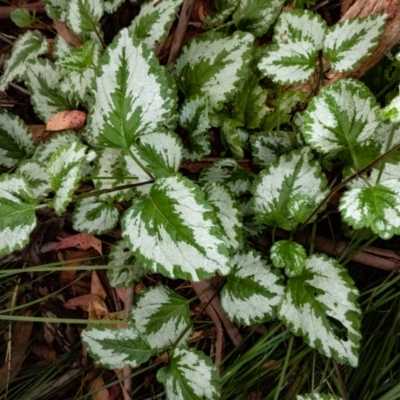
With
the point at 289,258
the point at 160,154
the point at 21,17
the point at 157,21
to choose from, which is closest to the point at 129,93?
the point at 160,154

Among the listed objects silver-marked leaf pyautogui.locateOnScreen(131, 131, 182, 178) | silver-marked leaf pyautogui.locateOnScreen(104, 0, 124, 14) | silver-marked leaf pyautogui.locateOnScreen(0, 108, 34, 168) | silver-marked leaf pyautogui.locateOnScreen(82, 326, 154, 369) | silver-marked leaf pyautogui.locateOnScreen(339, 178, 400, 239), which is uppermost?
silver-marked leaf pyautogui.locateOnScreen(339, 178, 400, 239)

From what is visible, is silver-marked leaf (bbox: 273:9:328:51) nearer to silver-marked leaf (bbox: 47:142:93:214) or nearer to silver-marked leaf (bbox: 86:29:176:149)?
silver-marked leaf (bbox: 86:29:176:149)

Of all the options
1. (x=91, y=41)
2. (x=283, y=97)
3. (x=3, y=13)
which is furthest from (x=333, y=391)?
(x=3, y=13)

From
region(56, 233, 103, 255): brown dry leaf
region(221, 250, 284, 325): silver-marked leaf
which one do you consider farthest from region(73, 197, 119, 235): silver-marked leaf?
region(221, 250, 284, 325): silver-marked leaf

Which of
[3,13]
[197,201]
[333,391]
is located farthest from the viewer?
[3,13]

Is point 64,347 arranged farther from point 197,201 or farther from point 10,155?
point 197,201
